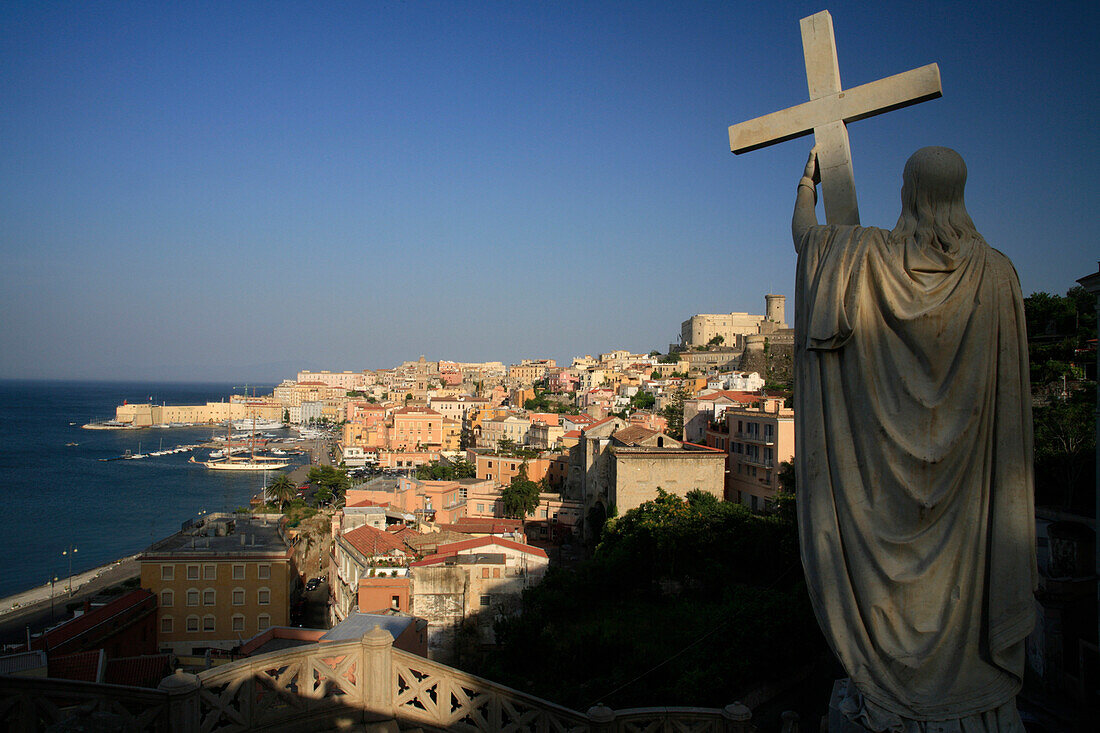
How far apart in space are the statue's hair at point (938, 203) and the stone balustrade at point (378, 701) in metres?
3.02

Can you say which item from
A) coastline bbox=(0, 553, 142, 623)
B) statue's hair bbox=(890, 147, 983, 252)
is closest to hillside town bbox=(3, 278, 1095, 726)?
statue's hair bbox=(890, 147, 983, 252)

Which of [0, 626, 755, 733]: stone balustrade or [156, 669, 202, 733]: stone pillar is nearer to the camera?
[156, 669, 202, 733]: stone pillar

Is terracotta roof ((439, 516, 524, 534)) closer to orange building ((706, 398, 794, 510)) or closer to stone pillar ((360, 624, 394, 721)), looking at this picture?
orange building ((706, 398, 794, 510))

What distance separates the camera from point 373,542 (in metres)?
23.2

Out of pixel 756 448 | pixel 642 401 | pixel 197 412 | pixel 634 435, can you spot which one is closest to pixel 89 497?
pixel 642 401

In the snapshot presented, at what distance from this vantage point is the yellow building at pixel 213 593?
2191cm

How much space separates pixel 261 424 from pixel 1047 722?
137442 millimetres

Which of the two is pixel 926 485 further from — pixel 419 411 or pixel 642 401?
pixel 419 411

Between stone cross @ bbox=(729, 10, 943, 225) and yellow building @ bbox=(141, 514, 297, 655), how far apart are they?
23712 millimetres

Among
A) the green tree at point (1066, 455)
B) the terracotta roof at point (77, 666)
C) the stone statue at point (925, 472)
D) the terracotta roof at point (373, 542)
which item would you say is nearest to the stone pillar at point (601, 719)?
the stone statue at point (925, 472)

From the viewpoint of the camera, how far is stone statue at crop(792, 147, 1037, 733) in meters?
2.05

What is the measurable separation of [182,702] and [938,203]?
4.02 meters

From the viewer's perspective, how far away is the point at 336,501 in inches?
1858

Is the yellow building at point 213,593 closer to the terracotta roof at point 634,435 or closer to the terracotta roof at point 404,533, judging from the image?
the terracotta roof at point 404,533
